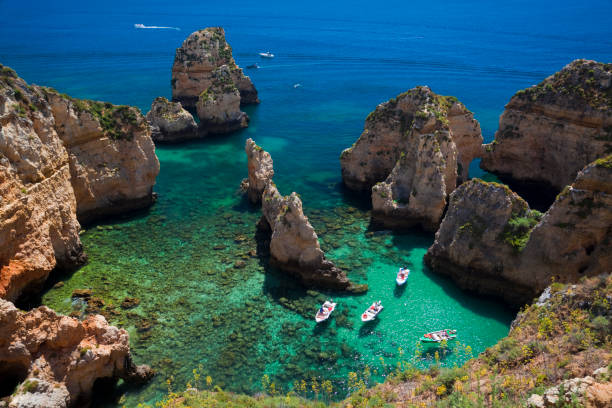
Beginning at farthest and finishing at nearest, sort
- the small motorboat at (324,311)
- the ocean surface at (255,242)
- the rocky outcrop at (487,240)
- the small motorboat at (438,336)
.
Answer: the rocky outcrop at (487,240), the small motorboat at (324,311), the small motorboat at (438,336), the ocean surface at (255,242)

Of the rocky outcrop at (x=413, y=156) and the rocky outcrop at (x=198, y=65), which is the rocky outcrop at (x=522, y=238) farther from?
the rocky outcrop at (x=198, y=65)

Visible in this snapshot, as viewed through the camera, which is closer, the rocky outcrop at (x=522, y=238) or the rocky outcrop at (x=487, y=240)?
the rocky outcrop at (x=522, y=238)

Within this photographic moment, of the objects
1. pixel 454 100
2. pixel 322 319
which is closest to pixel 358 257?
pixel 322 319

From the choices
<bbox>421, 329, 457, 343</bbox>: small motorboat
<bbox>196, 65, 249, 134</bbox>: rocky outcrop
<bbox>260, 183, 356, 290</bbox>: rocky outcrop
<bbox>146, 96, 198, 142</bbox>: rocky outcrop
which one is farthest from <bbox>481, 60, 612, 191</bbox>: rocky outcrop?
<bbox>146, 96, 198, 142</bbox>: rocky outcrop

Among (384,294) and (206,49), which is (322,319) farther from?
(206,49)

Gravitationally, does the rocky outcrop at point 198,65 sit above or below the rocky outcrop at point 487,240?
above

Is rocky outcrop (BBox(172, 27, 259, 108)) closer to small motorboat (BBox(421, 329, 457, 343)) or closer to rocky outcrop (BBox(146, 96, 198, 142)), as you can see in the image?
rocky outcrop (BBox(146, 96, 198, 142))

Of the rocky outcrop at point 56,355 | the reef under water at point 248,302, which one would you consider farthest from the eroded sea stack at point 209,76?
the rocky outcrop at point 56,355
